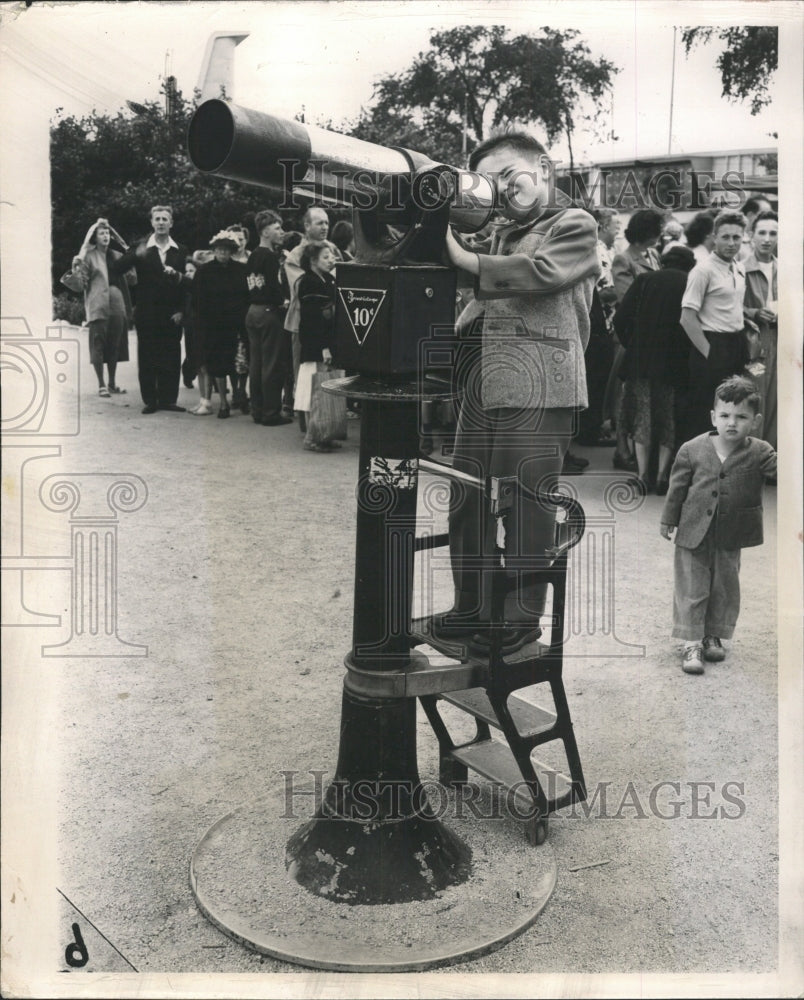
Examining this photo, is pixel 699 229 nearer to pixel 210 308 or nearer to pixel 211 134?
pixel 210 308

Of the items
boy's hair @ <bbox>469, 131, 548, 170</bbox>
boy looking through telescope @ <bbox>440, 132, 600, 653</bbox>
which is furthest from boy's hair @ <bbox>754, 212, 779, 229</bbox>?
boy's hair @ <bbox>469, 131, 548, 170</bbox>

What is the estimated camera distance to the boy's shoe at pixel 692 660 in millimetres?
4688

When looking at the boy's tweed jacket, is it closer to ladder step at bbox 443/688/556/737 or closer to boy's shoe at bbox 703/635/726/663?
ladder step at bbox 443/688/556/737

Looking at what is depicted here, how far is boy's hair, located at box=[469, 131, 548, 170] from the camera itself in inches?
134

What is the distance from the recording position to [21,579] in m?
2.87

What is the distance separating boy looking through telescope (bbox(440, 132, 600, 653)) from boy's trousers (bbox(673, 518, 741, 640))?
1180 mm

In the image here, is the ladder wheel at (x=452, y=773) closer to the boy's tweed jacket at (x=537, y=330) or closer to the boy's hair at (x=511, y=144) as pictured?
the boy's tweed jacket at (x=537, y=330)

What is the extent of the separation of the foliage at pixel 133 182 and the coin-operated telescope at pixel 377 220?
0.46 m

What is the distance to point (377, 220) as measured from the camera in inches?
115

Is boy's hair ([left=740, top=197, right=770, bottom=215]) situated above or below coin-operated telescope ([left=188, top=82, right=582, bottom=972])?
above

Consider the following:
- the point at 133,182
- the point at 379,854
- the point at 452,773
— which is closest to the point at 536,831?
the point at 452,773

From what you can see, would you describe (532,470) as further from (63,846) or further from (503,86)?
(503,86)

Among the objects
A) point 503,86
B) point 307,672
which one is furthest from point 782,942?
point 503,86

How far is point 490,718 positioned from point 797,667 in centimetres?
99
